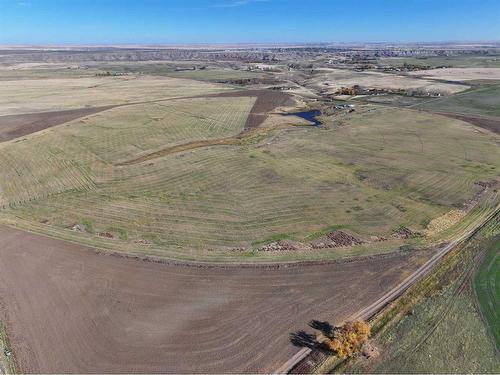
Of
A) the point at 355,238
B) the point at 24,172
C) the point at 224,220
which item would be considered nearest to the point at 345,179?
the point at 355,238

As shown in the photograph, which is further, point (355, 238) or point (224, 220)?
point (224, 220)

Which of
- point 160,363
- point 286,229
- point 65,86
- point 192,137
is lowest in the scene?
point 160,363

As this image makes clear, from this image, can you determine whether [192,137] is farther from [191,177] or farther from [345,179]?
[345,179]

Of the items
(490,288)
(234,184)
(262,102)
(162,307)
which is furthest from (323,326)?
(262,102)

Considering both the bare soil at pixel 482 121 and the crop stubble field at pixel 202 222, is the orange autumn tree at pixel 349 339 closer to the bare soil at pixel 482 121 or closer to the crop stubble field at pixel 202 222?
the crop stubble field at pixel 202 222

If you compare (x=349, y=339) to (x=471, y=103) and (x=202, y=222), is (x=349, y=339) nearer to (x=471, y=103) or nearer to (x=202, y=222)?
(x=202, y=222)

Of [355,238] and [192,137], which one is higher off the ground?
[192,137]

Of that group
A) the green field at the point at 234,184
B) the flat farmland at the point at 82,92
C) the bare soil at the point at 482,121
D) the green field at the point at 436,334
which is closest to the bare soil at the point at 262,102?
the green field at the point at 234,184
